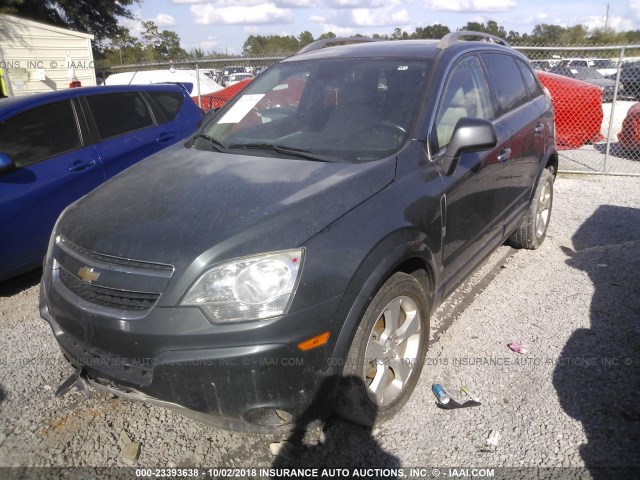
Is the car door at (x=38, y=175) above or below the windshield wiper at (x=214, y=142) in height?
below

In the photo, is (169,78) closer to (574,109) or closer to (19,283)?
(574,109)

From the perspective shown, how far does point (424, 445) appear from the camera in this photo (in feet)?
8.42

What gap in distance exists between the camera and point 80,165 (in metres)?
4.70

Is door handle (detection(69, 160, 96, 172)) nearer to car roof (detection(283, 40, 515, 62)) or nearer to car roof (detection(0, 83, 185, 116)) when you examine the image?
car roof (detection(0, 83, 185, 116))

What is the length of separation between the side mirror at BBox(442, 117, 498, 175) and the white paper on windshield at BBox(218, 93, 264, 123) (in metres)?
1.45

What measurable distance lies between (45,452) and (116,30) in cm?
2870

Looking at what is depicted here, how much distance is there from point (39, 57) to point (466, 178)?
52.7ft

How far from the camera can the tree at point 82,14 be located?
22727mm

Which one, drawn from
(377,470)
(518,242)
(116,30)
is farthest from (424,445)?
(116,30)

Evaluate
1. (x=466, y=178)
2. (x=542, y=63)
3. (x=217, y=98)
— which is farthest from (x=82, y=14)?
(x=466, y=178)

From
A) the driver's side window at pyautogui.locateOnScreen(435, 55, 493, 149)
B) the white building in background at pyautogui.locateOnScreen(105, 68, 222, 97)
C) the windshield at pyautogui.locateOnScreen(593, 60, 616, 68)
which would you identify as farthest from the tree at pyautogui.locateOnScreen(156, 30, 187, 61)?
the driver's side window at pyautogui.locateOnScreen(435, 55, 493, 149)

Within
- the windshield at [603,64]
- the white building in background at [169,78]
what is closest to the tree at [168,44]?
the white building in background at [169,78]

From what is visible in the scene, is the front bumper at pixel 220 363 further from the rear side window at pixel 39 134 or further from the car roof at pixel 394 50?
the rear side window at pixel 39 134

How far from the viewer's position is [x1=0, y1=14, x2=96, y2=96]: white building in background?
14.4 metres
